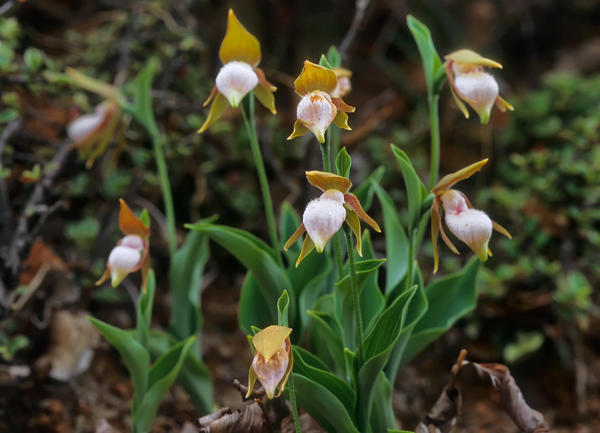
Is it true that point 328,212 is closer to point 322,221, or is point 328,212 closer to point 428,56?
point 322,221

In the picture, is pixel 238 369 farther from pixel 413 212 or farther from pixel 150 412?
pixel 413 212

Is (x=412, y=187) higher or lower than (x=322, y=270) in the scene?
higher

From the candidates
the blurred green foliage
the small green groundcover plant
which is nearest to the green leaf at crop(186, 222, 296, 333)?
the small green groundcover plant

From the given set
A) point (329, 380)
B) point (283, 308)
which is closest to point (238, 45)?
point (283, 308)

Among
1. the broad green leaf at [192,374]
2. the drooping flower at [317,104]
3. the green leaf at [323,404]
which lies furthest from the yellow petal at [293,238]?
the broad green leaf at [192,374]

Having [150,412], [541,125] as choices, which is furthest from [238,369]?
[541,125]

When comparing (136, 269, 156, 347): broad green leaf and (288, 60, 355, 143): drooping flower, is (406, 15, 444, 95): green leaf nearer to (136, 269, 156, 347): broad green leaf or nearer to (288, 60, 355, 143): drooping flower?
(288, 60, 355, 143): drooping flower
